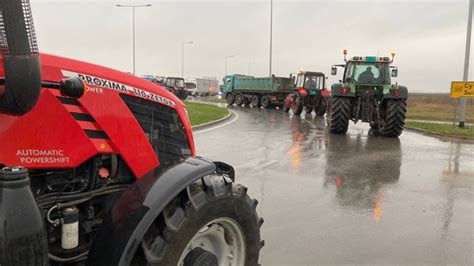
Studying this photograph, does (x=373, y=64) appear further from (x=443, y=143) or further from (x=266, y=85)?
(x=266, y=85)

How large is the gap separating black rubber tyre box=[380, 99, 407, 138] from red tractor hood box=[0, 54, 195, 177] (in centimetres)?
1274

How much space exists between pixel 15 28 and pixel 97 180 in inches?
47.1

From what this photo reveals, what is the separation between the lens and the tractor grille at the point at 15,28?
68.9 inches

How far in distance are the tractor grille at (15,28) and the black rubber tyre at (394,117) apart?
13.9 meters

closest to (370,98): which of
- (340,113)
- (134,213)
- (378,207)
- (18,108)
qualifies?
(340,113)

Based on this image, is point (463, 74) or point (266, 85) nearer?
point (463, 74)

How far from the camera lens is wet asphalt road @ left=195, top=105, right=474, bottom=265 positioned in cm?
450

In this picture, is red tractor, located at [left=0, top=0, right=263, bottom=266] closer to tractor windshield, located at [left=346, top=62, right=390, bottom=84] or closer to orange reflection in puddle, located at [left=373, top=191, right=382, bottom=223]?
orange reflection in puddle, located at [left=373, top=191, right=382, bottom=223]

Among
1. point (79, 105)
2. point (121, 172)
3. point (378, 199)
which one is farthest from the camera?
point (378, 199)

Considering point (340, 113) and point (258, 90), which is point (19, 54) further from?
point (258, 90)

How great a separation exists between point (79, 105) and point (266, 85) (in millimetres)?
31238

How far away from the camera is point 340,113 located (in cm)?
1477

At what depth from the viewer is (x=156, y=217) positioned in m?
2.55

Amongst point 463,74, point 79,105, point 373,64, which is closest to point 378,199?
point 79,105
